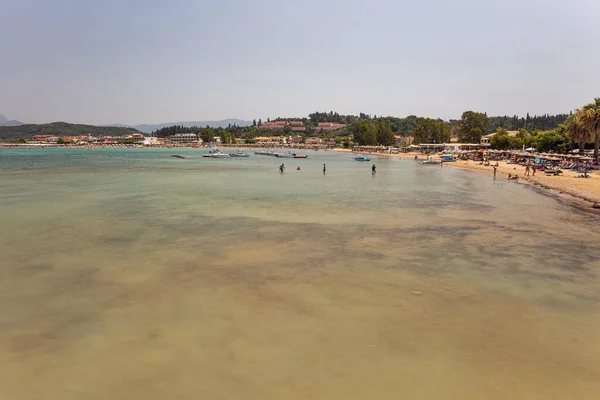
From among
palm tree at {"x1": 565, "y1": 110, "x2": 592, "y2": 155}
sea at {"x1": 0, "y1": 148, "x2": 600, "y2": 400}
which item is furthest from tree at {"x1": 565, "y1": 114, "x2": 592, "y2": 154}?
sea at {"x1": 0, "y1": 148, "x2": 600, "y2": 400}

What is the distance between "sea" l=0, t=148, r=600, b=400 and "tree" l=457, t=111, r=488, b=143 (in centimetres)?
10679

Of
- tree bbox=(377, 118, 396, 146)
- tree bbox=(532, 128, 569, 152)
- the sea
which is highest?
tree bbox=(377, 118, 396, 146)

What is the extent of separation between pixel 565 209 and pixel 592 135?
31.0 m

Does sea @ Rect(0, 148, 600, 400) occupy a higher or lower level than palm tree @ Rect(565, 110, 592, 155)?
lower

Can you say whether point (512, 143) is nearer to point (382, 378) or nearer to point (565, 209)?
point (565, 209)

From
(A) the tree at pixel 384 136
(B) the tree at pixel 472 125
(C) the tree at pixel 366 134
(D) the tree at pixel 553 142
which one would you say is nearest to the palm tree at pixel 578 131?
(D) the tree at pixel 553 142

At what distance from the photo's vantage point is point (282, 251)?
1608cm

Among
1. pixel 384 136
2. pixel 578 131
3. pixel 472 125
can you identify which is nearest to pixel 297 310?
pixel 578 131

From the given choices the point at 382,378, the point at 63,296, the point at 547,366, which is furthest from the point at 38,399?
the point at 547,366

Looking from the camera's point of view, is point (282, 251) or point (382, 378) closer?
point (382, 378)

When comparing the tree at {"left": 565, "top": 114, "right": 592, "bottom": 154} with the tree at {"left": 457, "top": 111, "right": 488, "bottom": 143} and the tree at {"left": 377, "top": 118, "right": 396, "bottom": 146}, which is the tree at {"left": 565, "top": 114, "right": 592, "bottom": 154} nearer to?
the tree at {"left": 457, "top": 111, "right": 488, "bottom": 143}

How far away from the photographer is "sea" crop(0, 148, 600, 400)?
7.42 metres

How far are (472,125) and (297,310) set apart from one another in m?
124

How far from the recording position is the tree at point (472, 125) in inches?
4722
